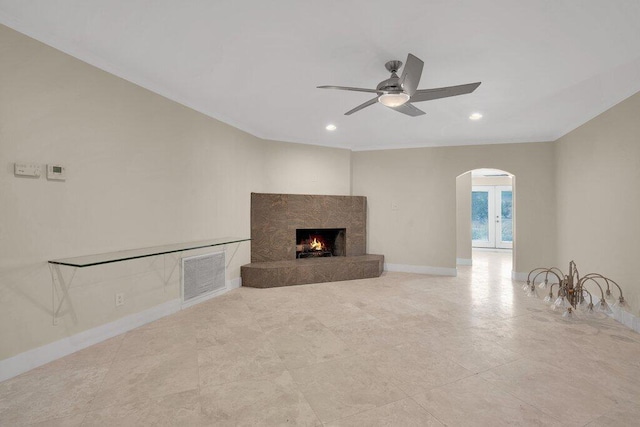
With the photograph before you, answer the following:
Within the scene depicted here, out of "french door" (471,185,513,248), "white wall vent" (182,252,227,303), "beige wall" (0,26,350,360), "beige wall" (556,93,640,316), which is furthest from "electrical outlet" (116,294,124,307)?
"french door" (471,185,513,248)

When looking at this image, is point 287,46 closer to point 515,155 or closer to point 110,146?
point 110,146

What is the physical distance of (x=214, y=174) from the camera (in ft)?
13.0

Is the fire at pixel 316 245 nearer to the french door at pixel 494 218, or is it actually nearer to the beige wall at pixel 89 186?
the beige wall at pixel 89 186

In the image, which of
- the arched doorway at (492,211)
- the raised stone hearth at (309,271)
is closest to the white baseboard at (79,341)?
the raised stone hearth at (309,271)

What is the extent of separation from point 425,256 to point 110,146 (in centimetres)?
504

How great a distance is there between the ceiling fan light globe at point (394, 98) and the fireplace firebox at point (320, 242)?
322 centimetres

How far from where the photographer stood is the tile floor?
166 cm

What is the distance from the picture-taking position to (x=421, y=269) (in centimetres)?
551

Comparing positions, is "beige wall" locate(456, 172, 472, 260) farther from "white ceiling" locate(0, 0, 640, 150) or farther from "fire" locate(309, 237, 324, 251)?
"fire" locate(309, 237, 324, 251)

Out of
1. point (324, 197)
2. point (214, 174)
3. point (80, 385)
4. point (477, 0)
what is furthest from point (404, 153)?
point (80, 385)

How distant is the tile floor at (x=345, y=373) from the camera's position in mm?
1662

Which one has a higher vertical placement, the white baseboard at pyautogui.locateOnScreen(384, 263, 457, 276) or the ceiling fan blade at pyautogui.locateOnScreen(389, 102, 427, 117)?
the ceiling fan blade at pyautogui.locateOnScreen(389, 102, 427, 117)

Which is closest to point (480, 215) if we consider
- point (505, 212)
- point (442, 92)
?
point (505, 212)

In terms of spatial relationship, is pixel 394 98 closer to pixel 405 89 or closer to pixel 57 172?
pixel 405 89
